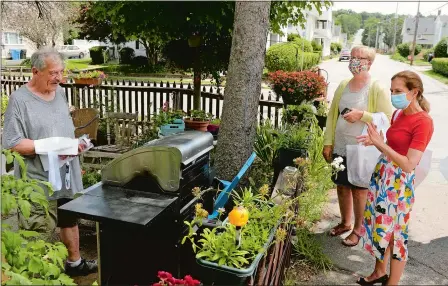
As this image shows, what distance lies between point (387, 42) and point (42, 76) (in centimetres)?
12780

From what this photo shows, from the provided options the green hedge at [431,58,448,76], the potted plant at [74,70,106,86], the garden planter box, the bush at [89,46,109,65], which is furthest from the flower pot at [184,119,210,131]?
the bush at [89,46,109,65]

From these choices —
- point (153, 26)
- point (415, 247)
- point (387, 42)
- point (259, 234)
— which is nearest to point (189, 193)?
point (259, 234)

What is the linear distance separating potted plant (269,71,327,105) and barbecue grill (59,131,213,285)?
4.77 metres

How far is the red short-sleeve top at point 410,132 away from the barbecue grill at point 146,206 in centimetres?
156

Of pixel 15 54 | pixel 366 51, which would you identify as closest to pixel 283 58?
pixel 366 51

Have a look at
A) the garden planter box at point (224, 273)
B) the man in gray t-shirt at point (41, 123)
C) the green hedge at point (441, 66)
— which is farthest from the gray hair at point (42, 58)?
the green hedge at point (441, 66)

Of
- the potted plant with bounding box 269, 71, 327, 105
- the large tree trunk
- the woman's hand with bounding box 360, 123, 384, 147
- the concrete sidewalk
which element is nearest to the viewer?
the woman's hand with bounding box 360, 123, 384, 147

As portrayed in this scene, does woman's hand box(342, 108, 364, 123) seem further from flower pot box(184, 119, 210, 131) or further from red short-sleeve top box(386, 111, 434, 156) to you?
flower pot box(184, 119, 210, 131)

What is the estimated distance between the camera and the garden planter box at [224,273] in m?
2.38

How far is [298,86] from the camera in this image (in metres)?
7.62

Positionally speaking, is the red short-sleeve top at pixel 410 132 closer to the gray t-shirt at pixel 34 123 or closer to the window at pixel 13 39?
the gray t-shirt at pixel 34 123

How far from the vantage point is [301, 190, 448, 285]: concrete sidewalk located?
3.51 metres

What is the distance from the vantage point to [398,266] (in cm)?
311

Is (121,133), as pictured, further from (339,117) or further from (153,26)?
(339,117)
